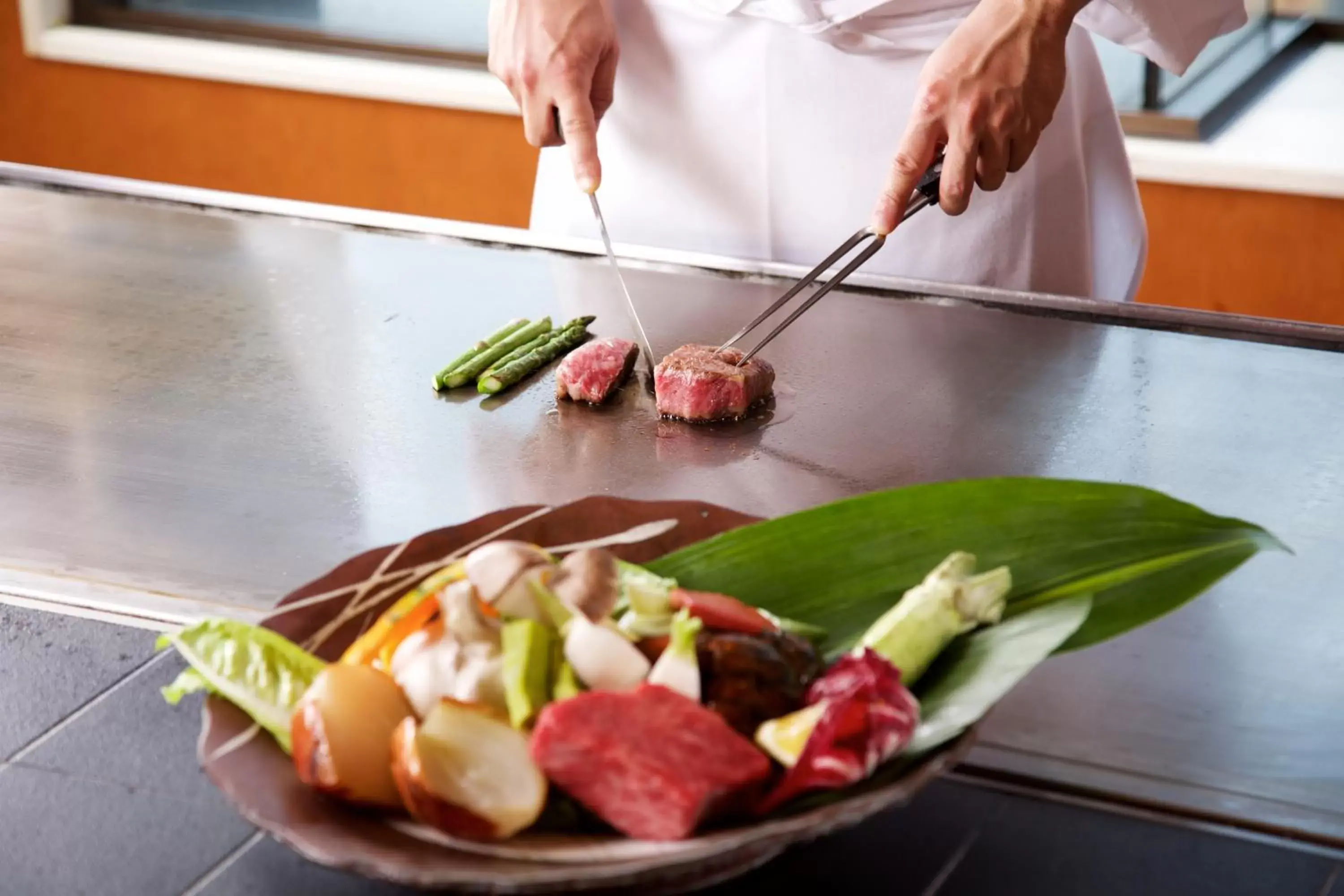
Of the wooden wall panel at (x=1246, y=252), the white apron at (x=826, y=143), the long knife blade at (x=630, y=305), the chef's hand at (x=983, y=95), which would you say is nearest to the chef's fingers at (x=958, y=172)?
the chef's hand at (x=983, y=95)

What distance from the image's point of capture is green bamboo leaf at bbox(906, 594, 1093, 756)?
0.80 m

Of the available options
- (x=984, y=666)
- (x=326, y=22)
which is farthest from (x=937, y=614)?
(x=326, y=22)

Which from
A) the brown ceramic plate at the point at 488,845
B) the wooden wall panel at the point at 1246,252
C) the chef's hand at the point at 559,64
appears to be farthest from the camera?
the wooden wall panel at the point at 1246,252

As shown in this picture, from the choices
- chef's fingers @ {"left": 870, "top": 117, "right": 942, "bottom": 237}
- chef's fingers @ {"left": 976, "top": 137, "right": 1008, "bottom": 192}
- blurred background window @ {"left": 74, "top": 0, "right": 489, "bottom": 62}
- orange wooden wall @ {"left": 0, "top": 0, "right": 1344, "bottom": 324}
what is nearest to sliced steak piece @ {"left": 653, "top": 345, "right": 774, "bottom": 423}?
chef's fingers @ {"left": 870, "top": 117, "right": 942, "bottom": 237}

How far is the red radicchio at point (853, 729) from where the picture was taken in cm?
75

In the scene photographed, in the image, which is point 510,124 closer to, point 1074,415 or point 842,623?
point 1074,415

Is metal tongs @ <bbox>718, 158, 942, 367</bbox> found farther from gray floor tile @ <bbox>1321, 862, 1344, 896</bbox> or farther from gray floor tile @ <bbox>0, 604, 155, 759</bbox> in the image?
gray floor tile @ <bbox>1321, 862, 1344, 896</bbox>

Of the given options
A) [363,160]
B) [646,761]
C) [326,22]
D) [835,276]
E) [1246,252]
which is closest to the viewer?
[646,761]

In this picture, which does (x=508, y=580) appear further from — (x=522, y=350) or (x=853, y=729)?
(x=522, y=350)

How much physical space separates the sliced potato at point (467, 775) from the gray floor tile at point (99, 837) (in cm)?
17

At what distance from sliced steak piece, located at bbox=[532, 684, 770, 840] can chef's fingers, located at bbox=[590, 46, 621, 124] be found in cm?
126

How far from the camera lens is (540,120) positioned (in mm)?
1885

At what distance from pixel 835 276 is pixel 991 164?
222 millimetres

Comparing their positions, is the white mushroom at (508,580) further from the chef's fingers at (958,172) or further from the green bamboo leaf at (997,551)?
the chef's fingers at (958,172)
